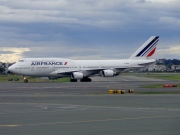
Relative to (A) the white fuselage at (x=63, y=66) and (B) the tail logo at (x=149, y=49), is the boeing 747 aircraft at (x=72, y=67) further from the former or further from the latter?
(B) the tail logo at (x=149, y=49)

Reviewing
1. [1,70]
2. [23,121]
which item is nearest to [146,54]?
[23,121]

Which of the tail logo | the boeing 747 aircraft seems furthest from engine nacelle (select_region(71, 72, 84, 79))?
the tail logo

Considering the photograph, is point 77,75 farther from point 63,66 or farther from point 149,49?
point 149,49

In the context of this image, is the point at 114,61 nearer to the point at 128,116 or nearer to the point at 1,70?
the point at 128,116

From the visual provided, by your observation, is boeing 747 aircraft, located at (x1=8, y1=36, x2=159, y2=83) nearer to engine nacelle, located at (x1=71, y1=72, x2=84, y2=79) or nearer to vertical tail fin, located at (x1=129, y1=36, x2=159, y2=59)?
engine nacelle, located at (x1=71, y1=72, x2=84, y2=79)

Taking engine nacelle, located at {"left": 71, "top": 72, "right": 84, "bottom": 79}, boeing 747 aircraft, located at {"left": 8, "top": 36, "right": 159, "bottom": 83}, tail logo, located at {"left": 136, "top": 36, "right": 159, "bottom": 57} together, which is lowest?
engine nacelle, located at {"left": 71, "top": 72, "right": 84, "bottom": 79}

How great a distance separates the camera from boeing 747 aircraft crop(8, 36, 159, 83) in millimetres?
75562

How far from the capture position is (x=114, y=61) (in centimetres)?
7975

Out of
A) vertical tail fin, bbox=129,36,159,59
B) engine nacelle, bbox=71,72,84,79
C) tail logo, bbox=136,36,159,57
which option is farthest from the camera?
tail logo, bbox=136,36,159,57

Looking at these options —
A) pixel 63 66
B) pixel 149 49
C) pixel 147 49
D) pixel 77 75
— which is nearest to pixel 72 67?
pixel 63 66

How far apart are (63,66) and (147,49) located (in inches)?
632

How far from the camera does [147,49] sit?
85.5 m

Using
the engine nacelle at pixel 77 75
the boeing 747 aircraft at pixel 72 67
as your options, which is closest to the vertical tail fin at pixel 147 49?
the boeing 747 aircraft at pixel 72 67

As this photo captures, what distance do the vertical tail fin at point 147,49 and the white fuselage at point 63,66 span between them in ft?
10.3
